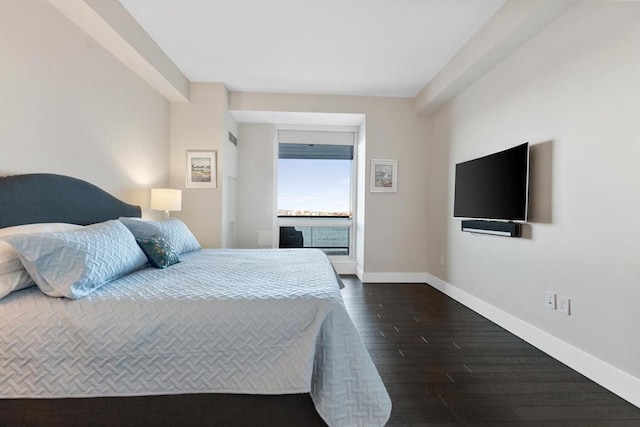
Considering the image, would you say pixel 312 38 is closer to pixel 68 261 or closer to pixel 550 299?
pixel 68 261

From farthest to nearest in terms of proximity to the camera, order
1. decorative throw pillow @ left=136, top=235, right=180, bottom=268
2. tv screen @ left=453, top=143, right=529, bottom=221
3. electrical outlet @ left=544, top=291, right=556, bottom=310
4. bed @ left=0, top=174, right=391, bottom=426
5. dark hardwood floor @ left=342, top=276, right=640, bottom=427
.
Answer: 1. tv screen @ left=453, top=143, right=529, bottom=221
2. electrical outlet @ left=544, top=291, right=556, bottom=310
3. decorative throw pillow @ left=136, top=235, right=180, bottom=268
4. dark hardwood floor @ left=342, top=276, right=640, bottom=427
5. bed @ left=0, top=174, right=391, bottom=426

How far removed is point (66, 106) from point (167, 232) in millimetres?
1104

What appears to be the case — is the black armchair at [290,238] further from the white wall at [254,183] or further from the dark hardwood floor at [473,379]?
the dark hardwood floor at [473,379]

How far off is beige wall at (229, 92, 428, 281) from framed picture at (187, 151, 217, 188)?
2.09m

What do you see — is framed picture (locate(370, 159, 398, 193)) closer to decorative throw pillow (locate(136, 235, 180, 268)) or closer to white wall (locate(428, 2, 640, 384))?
white wall (locate(428, 2, 640, 384))

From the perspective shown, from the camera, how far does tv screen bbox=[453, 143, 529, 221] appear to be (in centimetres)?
248

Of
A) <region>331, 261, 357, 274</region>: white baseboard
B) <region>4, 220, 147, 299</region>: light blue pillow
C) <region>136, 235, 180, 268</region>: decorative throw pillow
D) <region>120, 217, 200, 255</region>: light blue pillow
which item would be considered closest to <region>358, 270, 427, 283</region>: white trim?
<region>331, 261, 357, 274</region>: white baseboard

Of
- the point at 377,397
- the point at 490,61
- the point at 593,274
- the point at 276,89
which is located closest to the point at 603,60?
the point at 490,61

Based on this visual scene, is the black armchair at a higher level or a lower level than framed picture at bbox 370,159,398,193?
lower

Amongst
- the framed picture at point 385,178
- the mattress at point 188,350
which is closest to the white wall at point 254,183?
the framed picture at point 385,178

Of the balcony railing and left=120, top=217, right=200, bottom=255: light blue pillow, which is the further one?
the balcony railing

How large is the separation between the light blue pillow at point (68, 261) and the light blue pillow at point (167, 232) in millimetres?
533

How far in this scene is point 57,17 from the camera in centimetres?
207

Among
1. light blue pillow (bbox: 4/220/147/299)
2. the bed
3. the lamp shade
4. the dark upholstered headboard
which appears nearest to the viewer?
the bed
